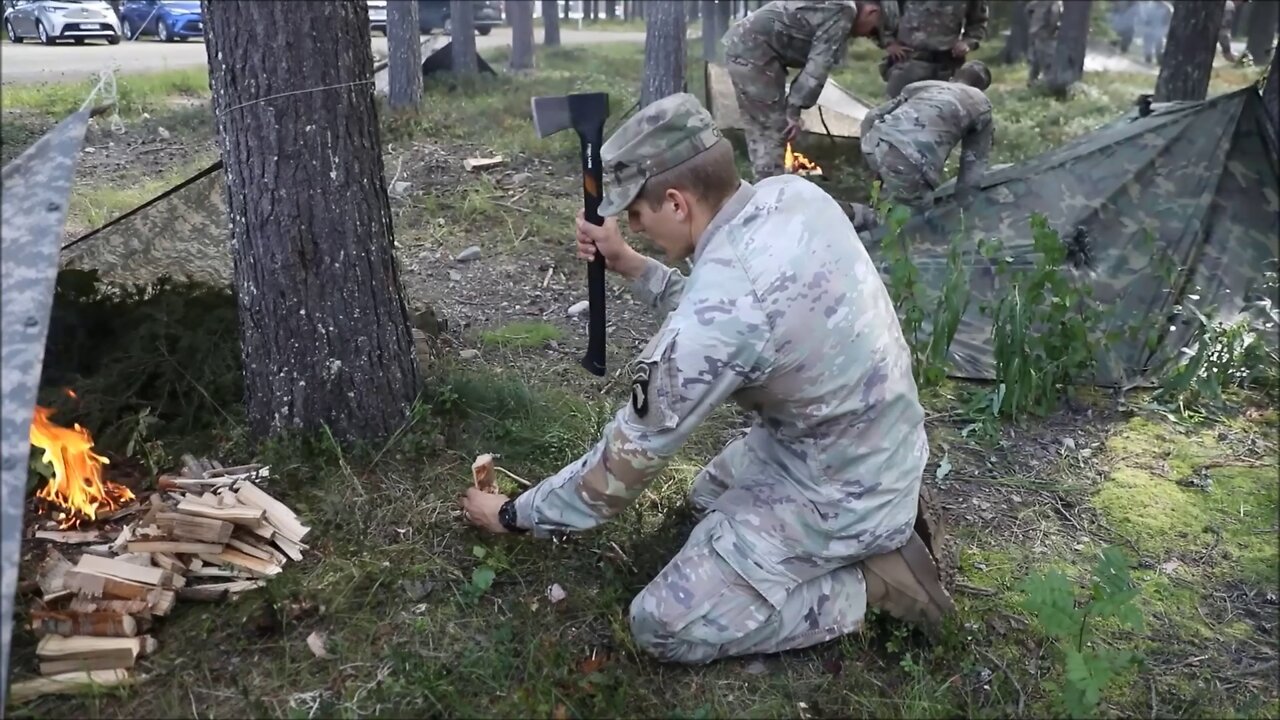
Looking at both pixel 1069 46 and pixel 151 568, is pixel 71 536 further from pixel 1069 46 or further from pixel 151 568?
pixel 1069 46

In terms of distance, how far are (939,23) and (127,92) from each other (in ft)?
18.6

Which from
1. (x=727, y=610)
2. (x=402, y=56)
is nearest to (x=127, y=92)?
(x=727, y=610)

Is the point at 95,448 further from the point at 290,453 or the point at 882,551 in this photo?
the point at 882,551

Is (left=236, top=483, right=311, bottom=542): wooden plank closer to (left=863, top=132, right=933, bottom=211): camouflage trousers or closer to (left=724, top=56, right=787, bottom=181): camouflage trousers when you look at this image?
(left=863, top=132, right=933, bottom=211): camouflage trousers

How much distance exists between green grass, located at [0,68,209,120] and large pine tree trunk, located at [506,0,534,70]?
403 inches

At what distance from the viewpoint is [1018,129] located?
1068 centimetres

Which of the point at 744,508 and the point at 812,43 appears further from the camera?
the point at 812,43

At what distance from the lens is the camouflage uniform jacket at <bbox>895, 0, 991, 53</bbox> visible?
716cm

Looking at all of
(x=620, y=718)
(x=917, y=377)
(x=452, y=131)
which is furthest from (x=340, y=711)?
(x=452, y=131)

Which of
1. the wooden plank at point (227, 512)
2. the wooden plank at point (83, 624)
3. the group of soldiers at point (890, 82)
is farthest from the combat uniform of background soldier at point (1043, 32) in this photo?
the wooden plank at point (83, 624)

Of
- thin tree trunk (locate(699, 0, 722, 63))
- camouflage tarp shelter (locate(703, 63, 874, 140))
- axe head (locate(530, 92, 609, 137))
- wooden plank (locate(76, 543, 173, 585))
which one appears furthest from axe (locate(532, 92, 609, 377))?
thin tree trunk (locate(699, 0, 722, 63))

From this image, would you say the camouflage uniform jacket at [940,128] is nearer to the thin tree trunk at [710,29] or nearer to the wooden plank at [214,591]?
the wooden plank at [214,591]

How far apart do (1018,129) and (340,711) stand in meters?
10.4

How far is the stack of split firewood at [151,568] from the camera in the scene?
2.38 meters
